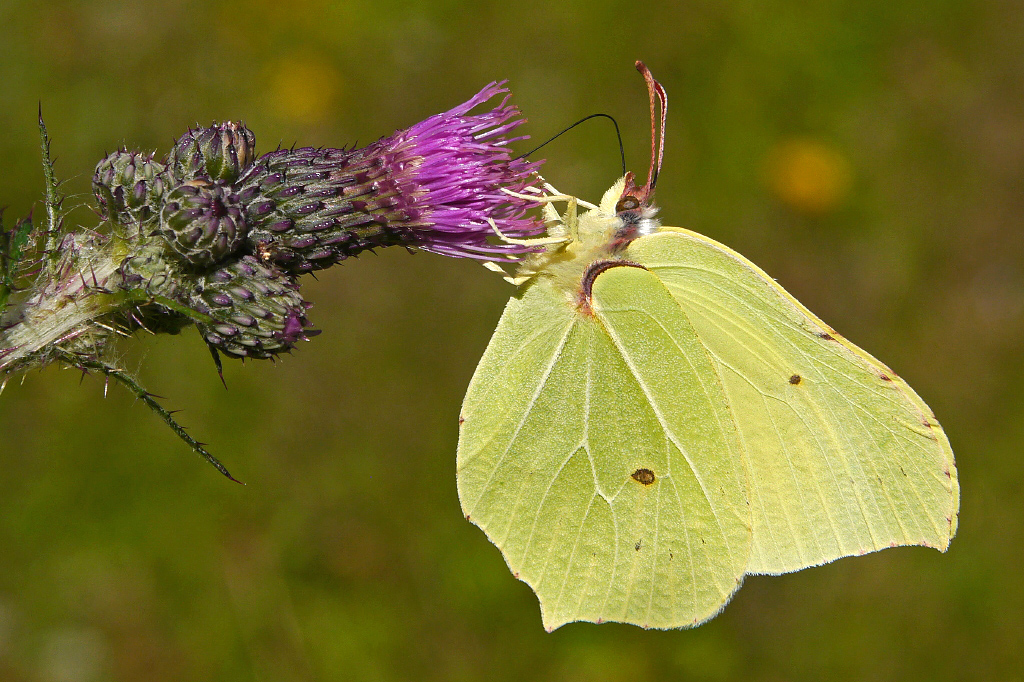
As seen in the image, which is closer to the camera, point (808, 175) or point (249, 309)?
point (249, 309)

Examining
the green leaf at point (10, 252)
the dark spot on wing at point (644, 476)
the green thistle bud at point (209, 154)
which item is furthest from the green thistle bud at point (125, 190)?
the dark spot on wing at point (644, 476)

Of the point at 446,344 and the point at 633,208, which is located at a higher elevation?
the point at 633,208

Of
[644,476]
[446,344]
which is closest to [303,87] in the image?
[446,344]

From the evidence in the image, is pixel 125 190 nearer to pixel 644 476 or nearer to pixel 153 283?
pixel 153 283

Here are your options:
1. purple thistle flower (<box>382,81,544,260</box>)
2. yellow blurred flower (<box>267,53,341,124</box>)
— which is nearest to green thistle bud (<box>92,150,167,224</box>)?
purple thistle flower (<box>382,81,544,260</box>)

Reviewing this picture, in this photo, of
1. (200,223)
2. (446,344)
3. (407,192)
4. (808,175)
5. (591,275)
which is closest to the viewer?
(200,223)

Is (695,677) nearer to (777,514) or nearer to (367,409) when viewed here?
(777,514)

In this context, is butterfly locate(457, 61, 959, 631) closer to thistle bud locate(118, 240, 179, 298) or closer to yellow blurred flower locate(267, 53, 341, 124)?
thistle bud locate(118, 240, 179, 298)
